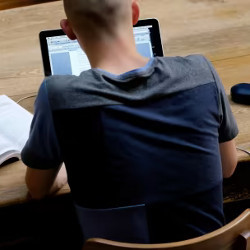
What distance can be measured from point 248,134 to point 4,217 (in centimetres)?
104

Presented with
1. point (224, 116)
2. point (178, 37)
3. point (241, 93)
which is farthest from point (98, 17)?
point (178, 37)

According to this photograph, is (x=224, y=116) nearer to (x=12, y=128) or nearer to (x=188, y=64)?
(x=188, y=64)

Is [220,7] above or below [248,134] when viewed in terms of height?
above

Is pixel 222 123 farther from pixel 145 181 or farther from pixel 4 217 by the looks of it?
pixel 4 217

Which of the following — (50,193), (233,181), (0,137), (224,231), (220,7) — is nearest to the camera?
(224,231)

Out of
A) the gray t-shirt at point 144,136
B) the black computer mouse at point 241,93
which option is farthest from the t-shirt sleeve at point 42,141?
the black computer mouse at point 241,93

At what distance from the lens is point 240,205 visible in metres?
1.86

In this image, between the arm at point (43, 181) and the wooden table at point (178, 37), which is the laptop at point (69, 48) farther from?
the arm at point (43, 181)

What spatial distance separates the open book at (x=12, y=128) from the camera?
1254mm

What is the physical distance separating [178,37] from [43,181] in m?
0.82

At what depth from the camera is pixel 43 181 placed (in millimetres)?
1122

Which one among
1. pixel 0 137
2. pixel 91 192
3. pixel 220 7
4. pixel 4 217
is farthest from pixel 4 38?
pixel 91 192

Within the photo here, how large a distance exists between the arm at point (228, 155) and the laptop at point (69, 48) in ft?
1.46

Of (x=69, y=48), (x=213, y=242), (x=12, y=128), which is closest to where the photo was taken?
(x=213, y=242)
